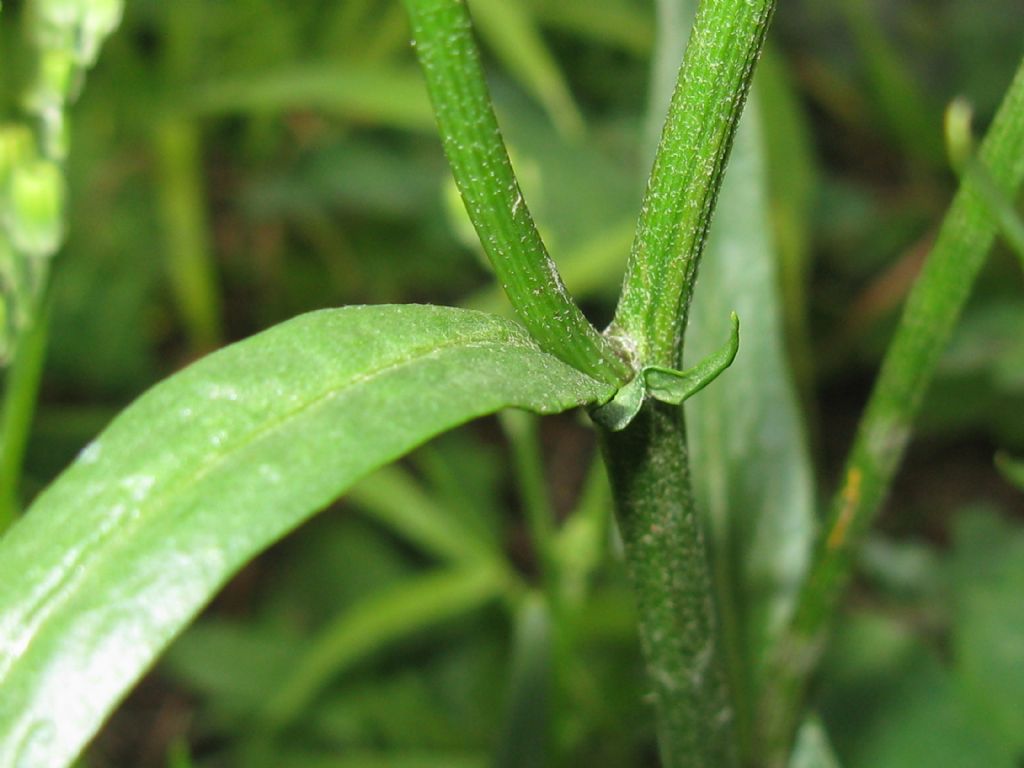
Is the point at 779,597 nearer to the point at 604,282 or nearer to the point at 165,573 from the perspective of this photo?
the point at 165,573

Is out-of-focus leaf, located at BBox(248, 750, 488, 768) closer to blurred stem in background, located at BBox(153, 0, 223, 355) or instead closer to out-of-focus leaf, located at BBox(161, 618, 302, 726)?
out-of-focus leaf, located at BBox(161, 618, 302, 726)

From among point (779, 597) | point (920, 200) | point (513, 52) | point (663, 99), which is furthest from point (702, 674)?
point (920, 200)

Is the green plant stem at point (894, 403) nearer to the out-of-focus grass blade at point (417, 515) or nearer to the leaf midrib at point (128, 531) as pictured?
the leaf midrib at point (128, 531)

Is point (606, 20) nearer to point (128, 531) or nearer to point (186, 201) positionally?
point (186, 201)

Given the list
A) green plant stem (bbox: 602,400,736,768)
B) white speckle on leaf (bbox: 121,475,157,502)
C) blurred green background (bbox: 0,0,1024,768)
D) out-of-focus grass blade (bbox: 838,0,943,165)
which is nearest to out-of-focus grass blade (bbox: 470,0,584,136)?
blurred green background (bbox: 0,0,1024,768)

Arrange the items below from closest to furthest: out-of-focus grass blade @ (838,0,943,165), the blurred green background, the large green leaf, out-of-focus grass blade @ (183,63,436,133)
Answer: the large green leaf, the blurred green background, out-of-focus grass blade @ (183,63,436,133), out-of-focus grass blade @ (838,0,943,165)

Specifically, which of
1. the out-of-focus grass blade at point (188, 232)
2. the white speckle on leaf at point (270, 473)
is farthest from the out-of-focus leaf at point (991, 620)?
the out-of-focus grass blade at point (188, 232)
